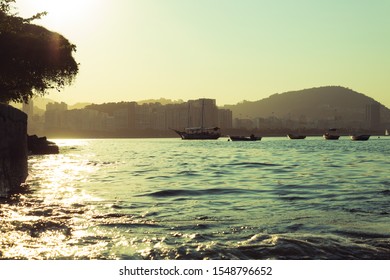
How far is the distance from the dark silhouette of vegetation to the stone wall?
20.8ft

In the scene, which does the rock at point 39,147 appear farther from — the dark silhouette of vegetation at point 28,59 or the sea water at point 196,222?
the sea water at point 196,222

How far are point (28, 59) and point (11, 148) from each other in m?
19.8

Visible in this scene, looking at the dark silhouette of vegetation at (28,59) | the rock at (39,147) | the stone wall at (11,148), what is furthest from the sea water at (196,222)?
the rock at (39,147)

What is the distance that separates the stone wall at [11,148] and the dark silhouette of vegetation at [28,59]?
6.33m

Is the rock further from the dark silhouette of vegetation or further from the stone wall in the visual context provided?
the stone wall

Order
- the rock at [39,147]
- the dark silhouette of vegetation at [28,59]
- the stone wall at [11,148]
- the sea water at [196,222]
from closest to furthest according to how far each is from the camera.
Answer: the sea water at [196,222] → the stone wall at [11,148] → the dark silhouette of vegetation at [28,59] → the rock at [39,147]

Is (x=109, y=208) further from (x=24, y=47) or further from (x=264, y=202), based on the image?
(x=24, y=47)

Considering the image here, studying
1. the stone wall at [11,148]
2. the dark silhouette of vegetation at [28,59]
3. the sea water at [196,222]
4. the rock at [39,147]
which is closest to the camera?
the sea water at [196,222]

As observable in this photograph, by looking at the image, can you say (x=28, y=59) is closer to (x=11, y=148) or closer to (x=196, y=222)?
(x=11, y=148)

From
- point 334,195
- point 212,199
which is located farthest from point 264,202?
point 334,195

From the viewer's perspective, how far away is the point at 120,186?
19.8 meters

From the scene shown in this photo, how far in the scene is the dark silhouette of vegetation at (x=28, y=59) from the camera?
28.9 m

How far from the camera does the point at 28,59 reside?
34.3m
